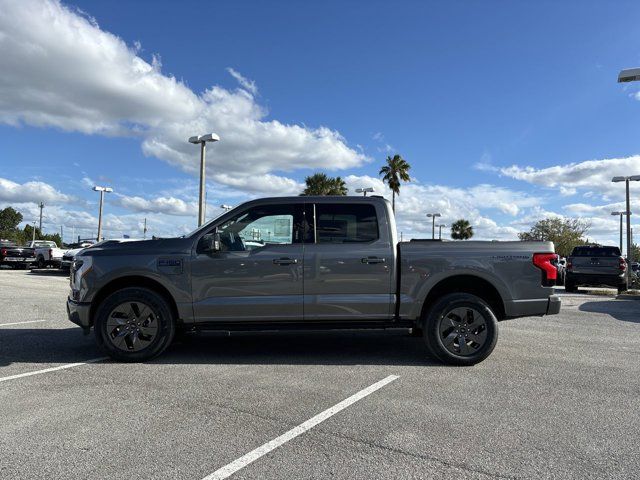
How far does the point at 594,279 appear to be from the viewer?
56.4 ft

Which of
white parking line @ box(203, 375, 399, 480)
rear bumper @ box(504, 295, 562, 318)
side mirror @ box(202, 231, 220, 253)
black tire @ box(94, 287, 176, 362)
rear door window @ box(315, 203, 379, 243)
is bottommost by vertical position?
white parking line @ box(203, 375, 399, 480)

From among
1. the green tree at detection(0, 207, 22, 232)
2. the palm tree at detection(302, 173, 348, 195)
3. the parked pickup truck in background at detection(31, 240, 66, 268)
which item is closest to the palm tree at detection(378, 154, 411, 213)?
the palm tree at detection(302, 173, 348, 195)

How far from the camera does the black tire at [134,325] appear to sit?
5.67m

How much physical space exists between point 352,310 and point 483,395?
1721 millimetres

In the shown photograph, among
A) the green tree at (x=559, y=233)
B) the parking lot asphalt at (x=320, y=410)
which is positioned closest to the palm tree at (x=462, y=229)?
the green tree at (x=559, y=233)

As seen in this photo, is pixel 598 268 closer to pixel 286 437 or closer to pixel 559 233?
pixel 286 437

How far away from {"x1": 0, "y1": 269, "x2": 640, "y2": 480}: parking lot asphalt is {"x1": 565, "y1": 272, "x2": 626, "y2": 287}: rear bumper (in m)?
11.3

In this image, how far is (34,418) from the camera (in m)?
3.91

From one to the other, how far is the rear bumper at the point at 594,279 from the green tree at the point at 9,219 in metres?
103

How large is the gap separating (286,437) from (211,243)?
2.68 meters

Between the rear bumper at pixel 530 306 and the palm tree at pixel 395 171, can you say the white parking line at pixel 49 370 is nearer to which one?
the rear bumper at pixel 530 306

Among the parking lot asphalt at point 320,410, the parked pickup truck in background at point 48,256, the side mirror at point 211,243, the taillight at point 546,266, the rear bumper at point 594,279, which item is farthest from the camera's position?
the parked pickup truck in background at point 48,256

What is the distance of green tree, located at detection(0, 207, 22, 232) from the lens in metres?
96.0

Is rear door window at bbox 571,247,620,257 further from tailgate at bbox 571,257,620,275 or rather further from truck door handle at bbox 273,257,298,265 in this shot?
truck door handle at bbox 273,257,298,265
